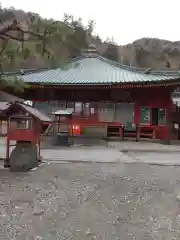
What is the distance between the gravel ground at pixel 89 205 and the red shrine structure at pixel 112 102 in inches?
372

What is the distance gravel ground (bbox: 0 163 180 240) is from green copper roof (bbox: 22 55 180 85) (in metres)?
9.25

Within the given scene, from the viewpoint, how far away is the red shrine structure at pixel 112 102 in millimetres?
18250

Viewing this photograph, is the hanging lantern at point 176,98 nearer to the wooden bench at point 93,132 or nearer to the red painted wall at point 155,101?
the red painted wall at point 155,101

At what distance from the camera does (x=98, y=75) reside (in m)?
19.2

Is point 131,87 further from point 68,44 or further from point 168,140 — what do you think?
point 68,44

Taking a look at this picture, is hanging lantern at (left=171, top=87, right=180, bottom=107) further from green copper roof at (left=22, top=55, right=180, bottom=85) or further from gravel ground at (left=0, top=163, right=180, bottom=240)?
gravel ground at (left=0, top=163, right=180, bottom=240)

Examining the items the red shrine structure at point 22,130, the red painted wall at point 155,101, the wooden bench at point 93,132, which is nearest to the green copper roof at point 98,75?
the red painted wall at point 155,101

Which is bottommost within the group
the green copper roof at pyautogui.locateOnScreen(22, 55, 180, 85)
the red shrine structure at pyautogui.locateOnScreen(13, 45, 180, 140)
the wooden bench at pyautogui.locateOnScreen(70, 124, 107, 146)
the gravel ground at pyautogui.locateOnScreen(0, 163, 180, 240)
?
the gravel ground at pyautogui.locateOnScreen(0, 163, 180, 240)

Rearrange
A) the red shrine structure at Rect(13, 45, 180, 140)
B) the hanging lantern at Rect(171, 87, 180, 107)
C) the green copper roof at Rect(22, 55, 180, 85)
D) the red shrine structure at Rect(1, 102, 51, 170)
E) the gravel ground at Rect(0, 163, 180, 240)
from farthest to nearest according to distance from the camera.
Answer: the hanging lantern at Rect(171, 87, 180, 107) < the red shrine structure at Rect(13, 45, 180, 140) < the green copper roof at Rect(22, 55, 180, 85) < the red shrine structure at Rect(1, 102, 51, 170) < the gravel ground at Rect(0, 163, 180, 240)

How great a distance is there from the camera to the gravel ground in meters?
4.84

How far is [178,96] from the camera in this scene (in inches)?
1090

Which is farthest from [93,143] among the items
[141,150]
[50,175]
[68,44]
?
[68,44]

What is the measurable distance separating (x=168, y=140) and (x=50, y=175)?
1103cm

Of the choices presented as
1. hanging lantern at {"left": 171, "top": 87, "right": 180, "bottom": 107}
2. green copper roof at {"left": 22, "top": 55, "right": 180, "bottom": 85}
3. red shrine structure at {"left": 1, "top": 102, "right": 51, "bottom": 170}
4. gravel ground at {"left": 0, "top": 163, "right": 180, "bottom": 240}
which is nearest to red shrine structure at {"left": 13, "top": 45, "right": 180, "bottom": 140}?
green copper roof at {"left": 22, "top": 55, "right": 180, "bottom": 85}
